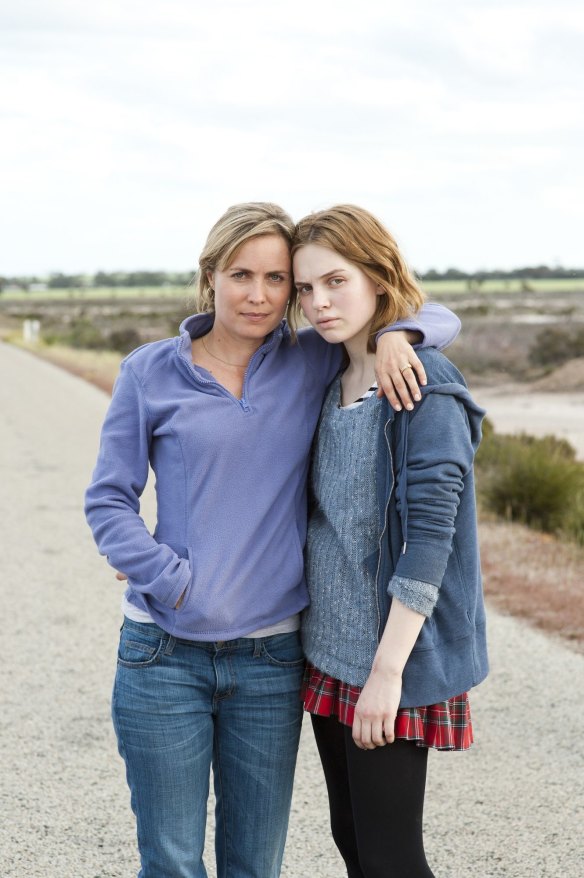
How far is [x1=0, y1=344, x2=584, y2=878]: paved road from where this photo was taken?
3.56 m

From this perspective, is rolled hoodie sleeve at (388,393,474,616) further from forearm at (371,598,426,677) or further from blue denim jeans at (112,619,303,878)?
blue denim jeans at (112,619,303,878)

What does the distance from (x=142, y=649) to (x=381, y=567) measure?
1.94 feet

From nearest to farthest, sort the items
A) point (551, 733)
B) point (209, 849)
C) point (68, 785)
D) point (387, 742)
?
point (387, 742) → point (209, 849) → point (68, 785) → point (551, 733)

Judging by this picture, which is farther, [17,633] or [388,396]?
[17,633]

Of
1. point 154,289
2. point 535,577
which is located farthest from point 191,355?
point 154,289

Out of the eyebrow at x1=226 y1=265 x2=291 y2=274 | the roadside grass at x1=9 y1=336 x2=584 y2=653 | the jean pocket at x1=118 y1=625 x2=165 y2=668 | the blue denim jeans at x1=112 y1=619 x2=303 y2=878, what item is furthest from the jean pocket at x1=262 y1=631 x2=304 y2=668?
the roadside grass at x1=9 y1=336 x2=584 y2=653

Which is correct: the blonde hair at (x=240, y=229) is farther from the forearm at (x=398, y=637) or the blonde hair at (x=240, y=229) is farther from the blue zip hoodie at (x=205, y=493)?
the forearm at (x=398, y=637)

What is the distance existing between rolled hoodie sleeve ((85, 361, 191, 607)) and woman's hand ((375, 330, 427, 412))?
56cm

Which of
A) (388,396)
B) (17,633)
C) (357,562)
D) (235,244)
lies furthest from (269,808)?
(17,633)

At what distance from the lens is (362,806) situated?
222 centimetres

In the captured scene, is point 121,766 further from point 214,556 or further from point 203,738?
point 214,556

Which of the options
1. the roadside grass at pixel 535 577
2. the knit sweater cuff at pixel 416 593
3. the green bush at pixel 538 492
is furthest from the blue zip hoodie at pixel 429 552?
the green bush at pixel 538 492

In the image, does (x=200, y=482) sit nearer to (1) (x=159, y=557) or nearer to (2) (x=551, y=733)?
(1) (x=159, y=557)

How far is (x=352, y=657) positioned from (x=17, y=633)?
4275mm
